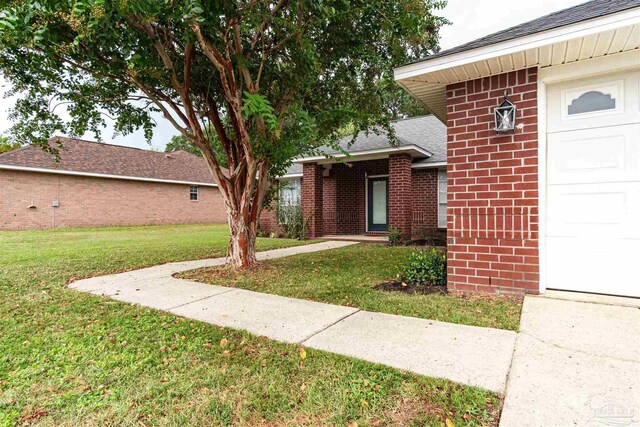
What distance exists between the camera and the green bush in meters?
4.93

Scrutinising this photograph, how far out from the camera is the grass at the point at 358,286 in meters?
3.59

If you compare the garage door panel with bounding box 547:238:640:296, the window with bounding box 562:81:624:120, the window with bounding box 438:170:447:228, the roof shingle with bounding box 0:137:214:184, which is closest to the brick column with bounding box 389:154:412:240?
the window with bounding box 438:170:447:228

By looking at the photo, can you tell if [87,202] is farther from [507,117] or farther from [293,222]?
[507,117]

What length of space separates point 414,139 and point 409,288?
29.0ft

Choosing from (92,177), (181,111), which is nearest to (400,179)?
(181,111)

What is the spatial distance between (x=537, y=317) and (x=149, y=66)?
19.6 feet

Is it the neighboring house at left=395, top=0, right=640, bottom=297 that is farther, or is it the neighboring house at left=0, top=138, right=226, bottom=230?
the neighboring house at left=0, top=138, right=226, bottom=230

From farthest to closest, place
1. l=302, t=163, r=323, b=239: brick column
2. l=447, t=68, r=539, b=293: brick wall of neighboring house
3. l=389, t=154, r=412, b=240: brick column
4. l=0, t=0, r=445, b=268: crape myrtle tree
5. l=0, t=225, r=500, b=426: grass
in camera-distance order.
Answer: l=302, t=163, r=323, b=239: brick column
l=389, t=154, r=412, b=240: brick column
l=0, t=0, r=445, b=268: crape myrtle tree
l=447, t=68, r=539, b=293: brick wall of neighboring house
l=0, t=225, r=500, b=426: grass

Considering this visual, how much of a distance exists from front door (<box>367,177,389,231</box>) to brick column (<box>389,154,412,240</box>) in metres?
2.05

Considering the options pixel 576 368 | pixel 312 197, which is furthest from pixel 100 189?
pixel 576 368

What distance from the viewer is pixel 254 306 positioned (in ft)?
13.5

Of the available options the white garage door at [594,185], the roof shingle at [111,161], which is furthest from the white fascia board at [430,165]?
the roof shingle at [111,161]

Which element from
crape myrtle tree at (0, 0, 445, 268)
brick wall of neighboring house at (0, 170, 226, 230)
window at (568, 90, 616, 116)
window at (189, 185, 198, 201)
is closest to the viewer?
window at (568, 90, 616, 116)

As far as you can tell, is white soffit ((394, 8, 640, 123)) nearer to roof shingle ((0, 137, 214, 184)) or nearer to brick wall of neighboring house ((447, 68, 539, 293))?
brick wall of neighboring house ((447, 68, 539, 293))
